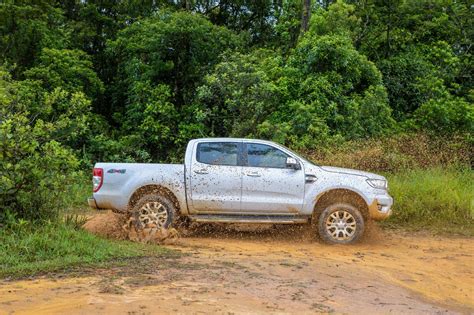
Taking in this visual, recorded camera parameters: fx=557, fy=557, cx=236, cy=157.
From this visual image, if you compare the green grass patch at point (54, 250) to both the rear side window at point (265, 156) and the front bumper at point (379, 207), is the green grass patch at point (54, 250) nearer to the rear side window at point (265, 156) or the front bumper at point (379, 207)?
the rear side window at point (265, 156)

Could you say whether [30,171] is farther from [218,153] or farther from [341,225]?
[341,225]

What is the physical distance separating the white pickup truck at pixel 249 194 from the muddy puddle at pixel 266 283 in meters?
0.45

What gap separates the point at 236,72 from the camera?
17656 mm

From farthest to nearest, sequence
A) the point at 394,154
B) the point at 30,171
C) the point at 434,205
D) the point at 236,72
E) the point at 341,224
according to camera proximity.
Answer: the point at 236,72
the point at 394,154
the point at 434,205
the point at 341,224
the point at 30,171

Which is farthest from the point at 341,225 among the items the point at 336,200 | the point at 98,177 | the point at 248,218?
the point at 98,177

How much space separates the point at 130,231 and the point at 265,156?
8.54 feet

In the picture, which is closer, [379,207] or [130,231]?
[130,231]

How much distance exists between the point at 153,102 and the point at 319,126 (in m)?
5.91

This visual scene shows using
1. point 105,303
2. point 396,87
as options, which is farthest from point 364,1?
point 105,303

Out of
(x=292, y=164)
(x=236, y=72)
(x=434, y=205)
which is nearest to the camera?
(x=292, y=164)

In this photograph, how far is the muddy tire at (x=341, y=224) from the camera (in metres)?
9.28

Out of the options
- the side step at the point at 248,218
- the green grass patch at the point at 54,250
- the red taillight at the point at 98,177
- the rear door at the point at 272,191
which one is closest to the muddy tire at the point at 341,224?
the side step at the point at 248,218

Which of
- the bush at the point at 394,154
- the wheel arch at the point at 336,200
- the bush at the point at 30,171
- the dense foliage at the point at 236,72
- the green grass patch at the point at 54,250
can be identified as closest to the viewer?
the green grass patch at the point at 54,250

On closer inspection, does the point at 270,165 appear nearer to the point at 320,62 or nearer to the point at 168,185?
the point at 168,185
